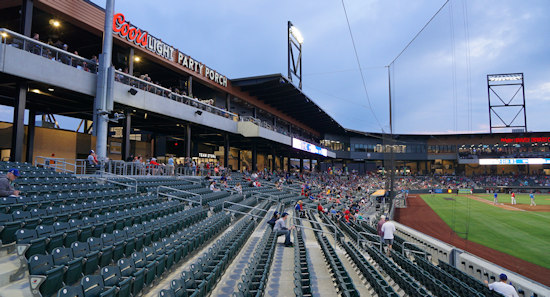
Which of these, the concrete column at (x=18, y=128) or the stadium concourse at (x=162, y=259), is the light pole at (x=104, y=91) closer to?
the concrete column at (x=18, y=128)

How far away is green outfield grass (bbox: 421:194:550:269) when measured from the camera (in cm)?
1420

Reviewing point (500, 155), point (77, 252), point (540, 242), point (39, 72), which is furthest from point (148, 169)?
point (500, 155)

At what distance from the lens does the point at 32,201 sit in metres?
7.91

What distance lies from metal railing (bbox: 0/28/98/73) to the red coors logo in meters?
3.19

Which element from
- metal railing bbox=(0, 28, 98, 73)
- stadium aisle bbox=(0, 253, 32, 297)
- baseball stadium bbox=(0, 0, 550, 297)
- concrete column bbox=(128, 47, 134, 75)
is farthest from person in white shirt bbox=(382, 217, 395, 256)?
concrete column bbox=(128, 47, 134, 75)

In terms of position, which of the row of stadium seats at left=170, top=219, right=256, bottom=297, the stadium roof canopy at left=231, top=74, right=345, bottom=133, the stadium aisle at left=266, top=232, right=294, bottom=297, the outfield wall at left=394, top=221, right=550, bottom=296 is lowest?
the outfield wall at left=394, top=221, right=550, bottom=296

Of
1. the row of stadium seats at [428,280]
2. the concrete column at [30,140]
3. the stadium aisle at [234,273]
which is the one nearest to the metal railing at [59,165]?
the concrete column at [30,140]

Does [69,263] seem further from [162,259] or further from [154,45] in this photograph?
[154,45]

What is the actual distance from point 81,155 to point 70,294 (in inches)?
934

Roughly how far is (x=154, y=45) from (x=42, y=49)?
27.3ft

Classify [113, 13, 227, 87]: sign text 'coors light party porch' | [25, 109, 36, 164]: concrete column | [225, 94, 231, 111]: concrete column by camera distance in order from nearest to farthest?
[113, 13, 227, 87]: sign text 'coors light party porch' → [25, 109, 36, 164]: concrete column → [225, 94, 231, 111]: concrete column

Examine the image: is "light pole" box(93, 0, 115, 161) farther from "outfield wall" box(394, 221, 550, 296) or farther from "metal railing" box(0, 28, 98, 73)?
"outfield wall" box(394, 221, 550, 296)

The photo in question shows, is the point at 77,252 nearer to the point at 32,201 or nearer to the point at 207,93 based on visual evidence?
the point at 32,201

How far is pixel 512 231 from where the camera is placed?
18766mm
